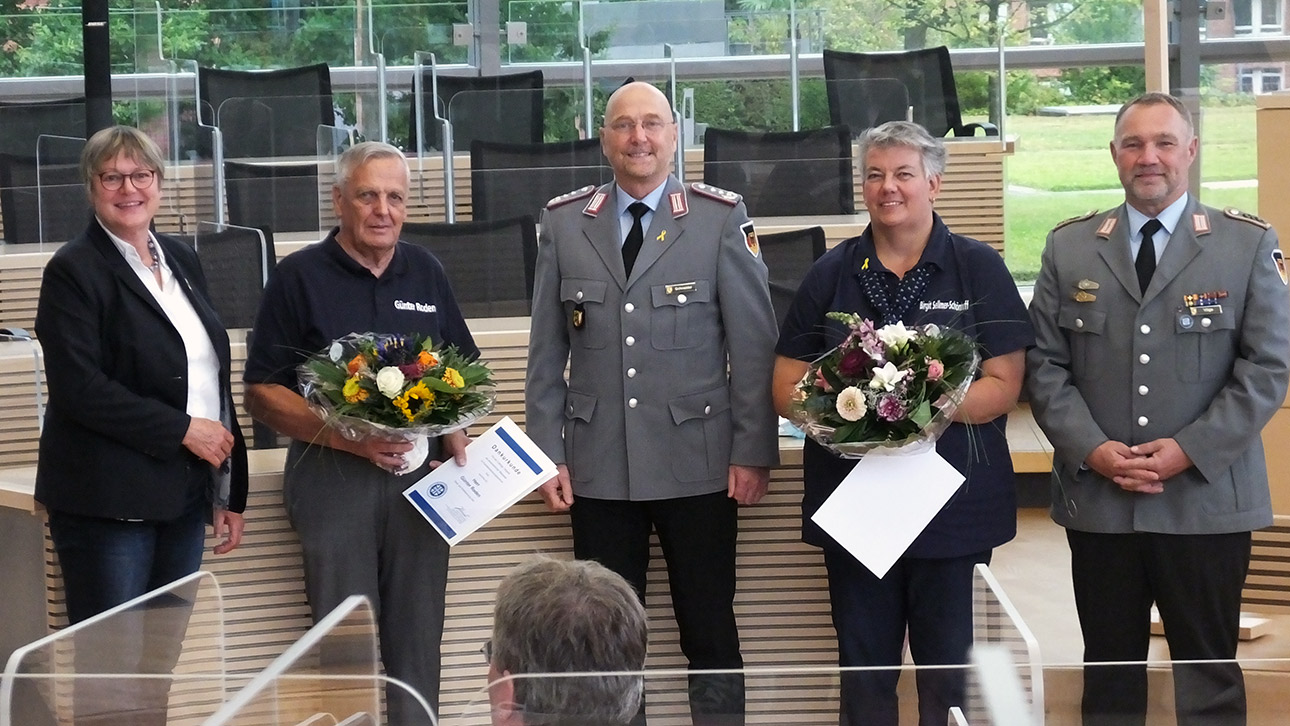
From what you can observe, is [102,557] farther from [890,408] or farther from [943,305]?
[943,305]

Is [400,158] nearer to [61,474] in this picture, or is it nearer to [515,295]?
[61,474]

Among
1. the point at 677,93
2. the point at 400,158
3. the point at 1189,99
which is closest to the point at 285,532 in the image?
the point at 400,158

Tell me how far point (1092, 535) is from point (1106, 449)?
0.70 ft

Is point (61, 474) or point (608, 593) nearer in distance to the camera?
point (608, 593)

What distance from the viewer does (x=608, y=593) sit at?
75.4 inches

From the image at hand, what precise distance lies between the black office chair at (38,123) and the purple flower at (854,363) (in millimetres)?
5709

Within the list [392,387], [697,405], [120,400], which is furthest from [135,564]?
[697,405]

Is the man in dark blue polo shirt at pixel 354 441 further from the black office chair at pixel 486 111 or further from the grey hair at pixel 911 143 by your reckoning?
the black office chair at pixel 486 111

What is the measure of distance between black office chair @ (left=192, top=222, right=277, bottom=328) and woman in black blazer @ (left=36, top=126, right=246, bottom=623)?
1.58m

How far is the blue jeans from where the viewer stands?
3.13 meters

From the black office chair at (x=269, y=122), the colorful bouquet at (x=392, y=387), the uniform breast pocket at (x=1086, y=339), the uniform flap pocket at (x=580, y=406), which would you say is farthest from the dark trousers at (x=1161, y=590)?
the black office chair at (x=269, y=122)

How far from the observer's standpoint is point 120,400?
306 centimetres

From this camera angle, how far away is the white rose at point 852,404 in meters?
2.88

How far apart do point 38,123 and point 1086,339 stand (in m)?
6.00
